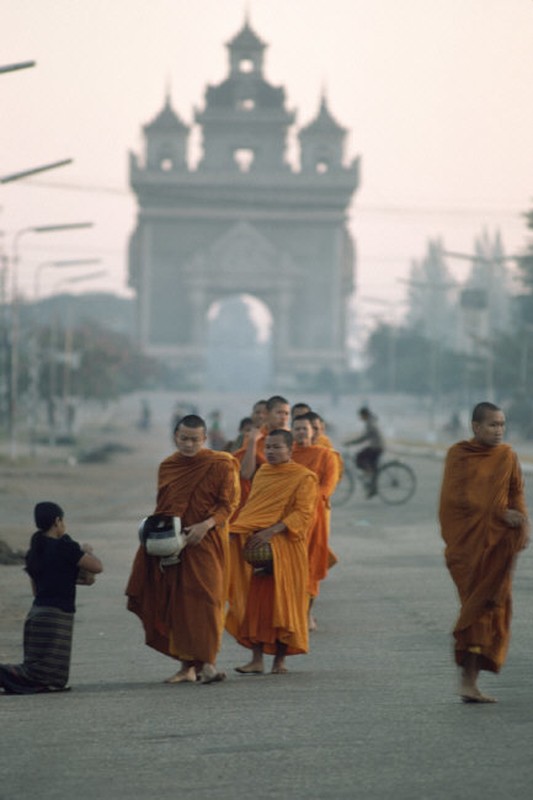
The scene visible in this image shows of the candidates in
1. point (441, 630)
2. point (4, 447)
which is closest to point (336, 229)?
point (4, 447)

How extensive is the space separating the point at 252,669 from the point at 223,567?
2.01 ft

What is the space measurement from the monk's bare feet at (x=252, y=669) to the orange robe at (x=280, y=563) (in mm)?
85

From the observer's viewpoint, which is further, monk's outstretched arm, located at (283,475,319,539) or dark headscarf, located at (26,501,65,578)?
monk's outstretched arm, located at (283,475,319,539)

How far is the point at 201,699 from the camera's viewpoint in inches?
341

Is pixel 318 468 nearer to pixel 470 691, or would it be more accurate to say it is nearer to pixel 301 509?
pixel 301 509

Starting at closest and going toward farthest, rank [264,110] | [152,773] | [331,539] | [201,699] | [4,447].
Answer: [152,773], [201,699], [331,539], [4,447], [264,110]

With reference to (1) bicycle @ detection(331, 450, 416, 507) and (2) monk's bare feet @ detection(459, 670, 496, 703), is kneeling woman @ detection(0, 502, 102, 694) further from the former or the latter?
(1) bicycle @ detection(331, 450, 416, 507)

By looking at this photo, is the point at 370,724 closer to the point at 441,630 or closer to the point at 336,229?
the point at 441,630

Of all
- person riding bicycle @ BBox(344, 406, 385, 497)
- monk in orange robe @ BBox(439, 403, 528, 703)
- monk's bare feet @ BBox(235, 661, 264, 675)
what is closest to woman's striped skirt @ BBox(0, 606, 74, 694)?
monk's bare feet @ BBox(235, 661, 264, 675)

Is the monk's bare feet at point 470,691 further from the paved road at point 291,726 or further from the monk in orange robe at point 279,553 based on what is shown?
the monk in orange robe at point 279,553

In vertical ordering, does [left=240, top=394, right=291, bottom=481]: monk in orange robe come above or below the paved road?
above

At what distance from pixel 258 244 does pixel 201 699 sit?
107 meters

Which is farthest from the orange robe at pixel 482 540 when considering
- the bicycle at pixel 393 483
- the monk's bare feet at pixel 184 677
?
the bicycle at pixel 393 483

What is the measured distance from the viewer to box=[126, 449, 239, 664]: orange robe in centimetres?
933
